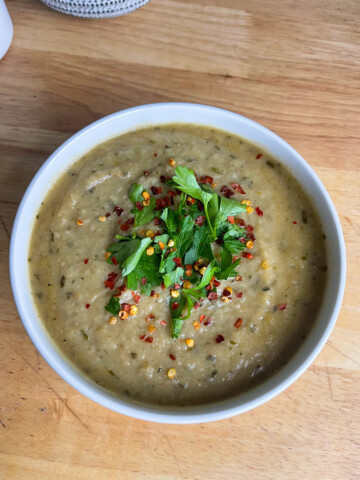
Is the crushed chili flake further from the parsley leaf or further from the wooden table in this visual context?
the wooden table

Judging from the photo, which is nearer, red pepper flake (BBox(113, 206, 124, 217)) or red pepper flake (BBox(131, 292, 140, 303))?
red pepper flake (BBox(131, 292, 140, 303))

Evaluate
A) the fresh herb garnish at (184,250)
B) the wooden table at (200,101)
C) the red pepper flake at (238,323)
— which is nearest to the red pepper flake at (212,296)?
the fresh herb garnish at (184,250)

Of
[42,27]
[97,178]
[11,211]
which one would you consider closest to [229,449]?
[97,178]

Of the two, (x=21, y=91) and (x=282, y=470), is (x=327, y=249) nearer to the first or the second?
(x=282, y=470)

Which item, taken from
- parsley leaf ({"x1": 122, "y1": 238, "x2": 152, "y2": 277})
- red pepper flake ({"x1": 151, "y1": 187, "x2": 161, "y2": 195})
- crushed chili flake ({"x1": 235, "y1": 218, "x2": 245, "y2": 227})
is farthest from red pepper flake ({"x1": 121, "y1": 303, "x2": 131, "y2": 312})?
crushed chili flake ({"x1": 235, "y1": 218, "x2": 245, "y2": 227})

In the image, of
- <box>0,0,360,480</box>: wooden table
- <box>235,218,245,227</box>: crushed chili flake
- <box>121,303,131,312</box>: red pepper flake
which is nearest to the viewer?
<box>121,303,131,312</box>: red pepper flake

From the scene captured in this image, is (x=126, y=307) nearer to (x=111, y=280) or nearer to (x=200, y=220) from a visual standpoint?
(x=111, y=280)
